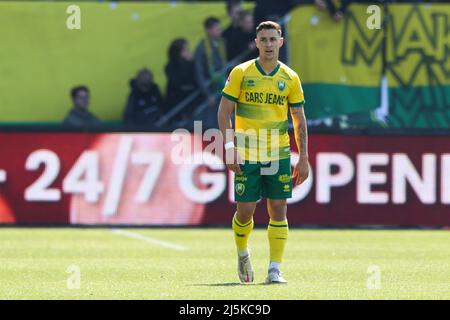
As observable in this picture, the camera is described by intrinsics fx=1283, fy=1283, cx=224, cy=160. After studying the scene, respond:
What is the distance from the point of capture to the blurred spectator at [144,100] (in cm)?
1988

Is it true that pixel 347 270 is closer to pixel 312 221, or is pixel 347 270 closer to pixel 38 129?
pixel 312 221

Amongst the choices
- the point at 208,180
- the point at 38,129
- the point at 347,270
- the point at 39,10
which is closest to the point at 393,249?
the point at 347,270

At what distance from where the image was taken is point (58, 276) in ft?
38.2

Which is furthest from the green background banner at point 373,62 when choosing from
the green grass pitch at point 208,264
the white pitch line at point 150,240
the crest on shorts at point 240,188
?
the crest on shorts at point 240,188

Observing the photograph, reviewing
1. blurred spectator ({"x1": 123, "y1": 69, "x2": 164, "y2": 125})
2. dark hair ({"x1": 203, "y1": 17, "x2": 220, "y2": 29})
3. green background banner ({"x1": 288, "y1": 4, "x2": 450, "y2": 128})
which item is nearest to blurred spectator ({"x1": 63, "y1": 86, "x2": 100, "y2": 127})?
blurred spectator ({"x1": 123, "y1": 69, "x2": 164, "y2": 125})

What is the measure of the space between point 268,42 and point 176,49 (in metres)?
9.18

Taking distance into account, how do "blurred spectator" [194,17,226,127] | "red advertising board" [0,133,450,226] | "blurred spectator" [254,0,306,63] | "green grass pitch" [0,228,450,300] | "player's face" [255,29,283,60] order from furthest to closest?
"blurred spectator" [194,17,226,127]
"blurred spectator" [254,0,306,63]
"red advertising board" [0,133,450,226]
"player's face" [255,29,283,60]
"green grass pitch" [0,228,450,300]

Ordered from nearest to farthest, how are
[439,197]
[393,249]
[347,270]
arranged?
[347,270] < [393,249] < [439,197]

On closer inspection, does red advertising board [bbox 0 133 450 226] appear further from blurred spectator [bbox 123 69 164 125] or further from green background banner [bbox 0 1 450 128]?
green background banner [bbox 0 1 450 128]

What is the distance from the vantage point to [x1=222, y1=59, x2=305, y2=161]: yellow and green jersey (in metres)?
11.1

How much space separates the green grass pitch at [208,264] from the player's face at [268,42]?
1968mm

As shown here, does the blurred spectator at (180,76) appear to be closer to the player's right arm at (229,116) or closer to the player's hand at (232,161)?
the player's right arm at (229,116)

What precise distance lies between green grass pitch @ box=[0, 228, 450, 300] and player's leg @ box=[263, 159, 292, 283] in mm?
219
